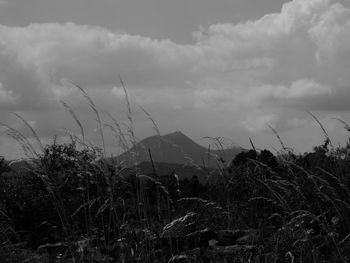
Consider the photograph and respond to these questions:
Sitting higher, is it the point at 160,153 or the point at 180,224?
the point at 160,153

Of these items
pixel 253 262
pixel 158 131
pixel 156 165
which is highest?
pixel 158 131

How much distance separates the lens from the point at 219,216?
792 centimetres

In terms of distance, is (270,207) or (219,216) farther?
(219,216)

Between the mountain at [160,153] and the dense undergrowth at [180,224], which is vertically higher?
the mountain at [160,153]

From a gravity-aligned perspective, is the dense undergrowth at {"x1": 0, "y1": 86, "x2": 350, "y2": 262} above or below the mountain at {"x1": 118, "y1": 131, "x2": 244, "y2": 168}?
below

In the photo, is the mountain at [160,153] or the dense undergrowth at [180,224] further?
the mountain at [160,153]

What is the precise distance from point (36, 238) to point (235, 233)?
4.22 m

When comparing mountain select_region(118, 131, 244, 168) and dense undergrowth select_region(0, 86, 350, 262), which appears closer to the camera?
dense undergrowth select_region(0, 86, 350, 262)

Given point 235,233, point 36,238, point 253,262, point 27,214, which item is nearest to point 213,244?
point 235,233

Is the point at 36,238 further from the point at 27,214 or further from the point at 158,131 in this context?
the point at 158,131

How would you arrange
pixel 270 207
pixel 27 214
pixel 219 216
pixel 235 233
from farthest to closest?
pixel 27 214 → pixel 219 216 → pixel 270 207 → pixel 235 233

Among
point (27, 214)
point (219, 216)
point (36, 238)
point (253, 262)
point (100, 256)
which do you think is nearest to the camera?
point (253, 262)

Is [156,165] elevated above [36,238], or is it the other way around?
[156,165]

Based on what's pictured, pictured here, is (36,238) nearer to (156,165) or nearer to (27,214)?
(27,214)
